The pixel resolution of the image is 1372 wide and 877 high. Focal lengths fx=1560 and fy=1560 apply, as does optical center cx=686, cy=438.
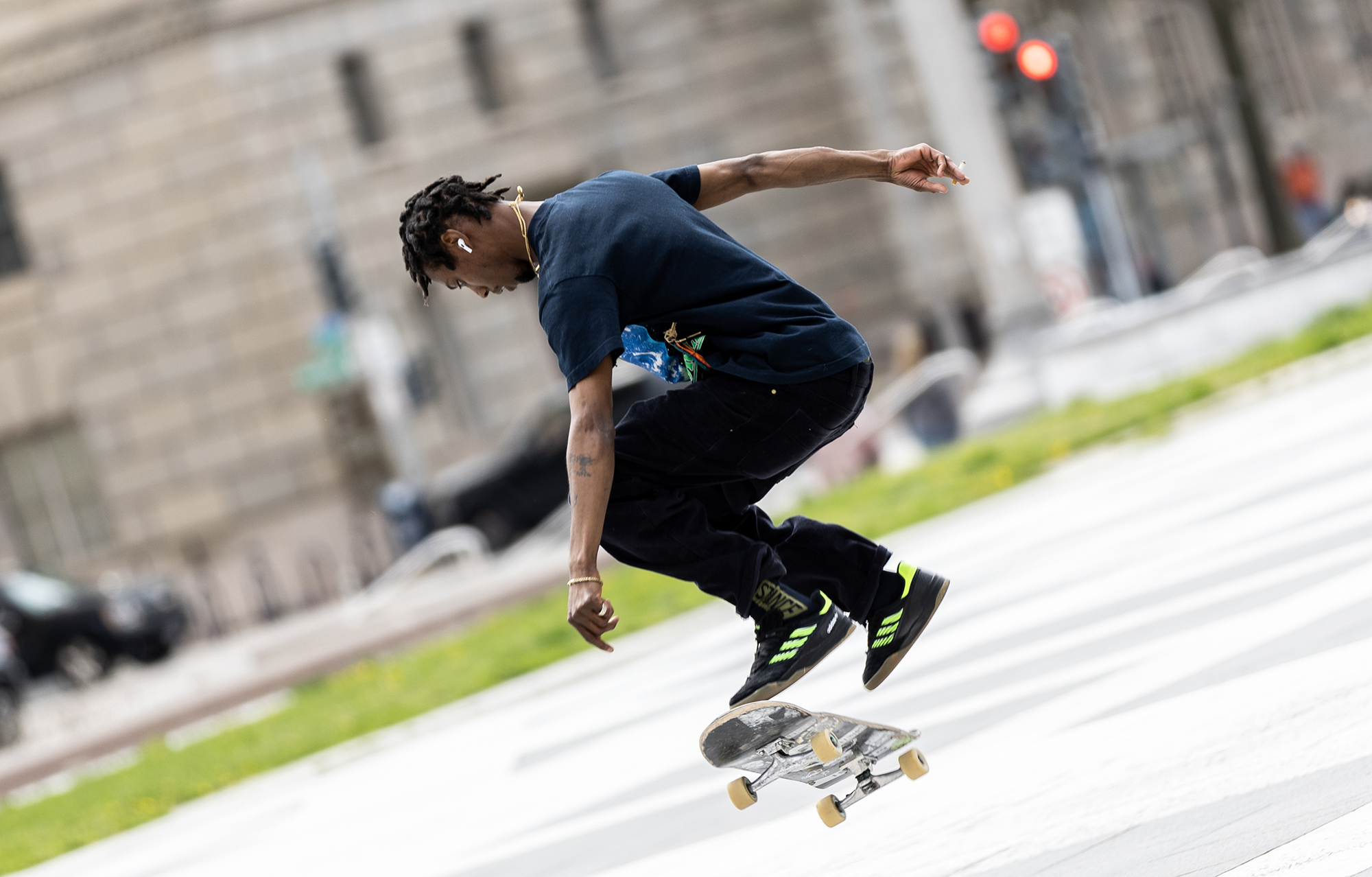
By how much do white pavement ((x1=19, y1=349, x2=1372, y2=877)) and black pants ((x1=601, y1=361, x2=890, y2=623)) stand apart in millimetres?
761

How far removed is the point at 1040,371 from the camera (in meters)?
15.1

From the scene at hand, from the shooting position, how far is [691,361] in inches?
145

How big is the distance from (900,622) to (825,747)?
0.51 m

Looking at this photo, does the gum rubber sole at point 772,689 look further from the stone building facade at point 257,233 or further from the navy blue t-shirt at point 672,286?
the stone building facade at point 257,233

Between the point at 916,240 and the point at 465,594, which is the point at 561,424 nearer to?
the point at 465,594

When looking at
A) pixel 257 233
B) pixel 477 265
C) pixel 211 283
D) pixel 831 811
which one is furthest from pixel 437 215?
pixel 211 283

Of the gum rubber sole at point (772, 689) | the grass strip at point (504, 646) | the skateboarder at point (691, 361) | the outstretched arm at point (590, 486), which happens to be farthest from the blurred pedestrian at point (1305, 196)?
the outstretched arm at point (590, 486)

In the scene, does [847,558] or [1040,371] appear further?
[1040,371]

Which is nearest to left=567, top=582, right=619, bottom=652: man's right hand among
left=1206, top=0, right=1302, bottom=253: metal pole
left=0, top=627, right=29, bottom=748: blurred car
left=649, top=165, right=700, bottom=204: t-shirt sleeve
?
left=649, top=165, right=700, bottom=204: t-shirt sleeve

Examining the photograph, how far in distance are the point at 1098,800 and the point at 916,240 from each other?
23.0 m

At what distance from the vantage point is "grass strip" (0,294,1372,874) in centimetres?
875

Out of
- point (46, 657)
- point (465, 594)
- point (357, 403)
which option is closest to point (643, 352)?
point (465, 594)

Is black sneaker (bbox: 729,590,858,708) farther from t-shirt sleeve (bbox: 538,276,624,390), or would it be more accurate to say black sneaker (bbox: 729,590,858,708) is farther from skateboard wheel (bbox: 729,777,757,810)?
t-shirt sleeve (bbox: 538,276,624,390)

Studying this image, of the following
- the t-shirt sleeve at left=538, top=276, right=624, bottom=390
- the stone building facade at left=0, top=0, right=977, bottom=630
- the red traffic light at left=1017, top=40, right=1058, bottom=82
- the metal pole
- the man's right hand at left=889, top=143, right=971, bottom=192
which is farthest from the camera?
the stone building facade at left=0, top=0, right=977, bottom=630
